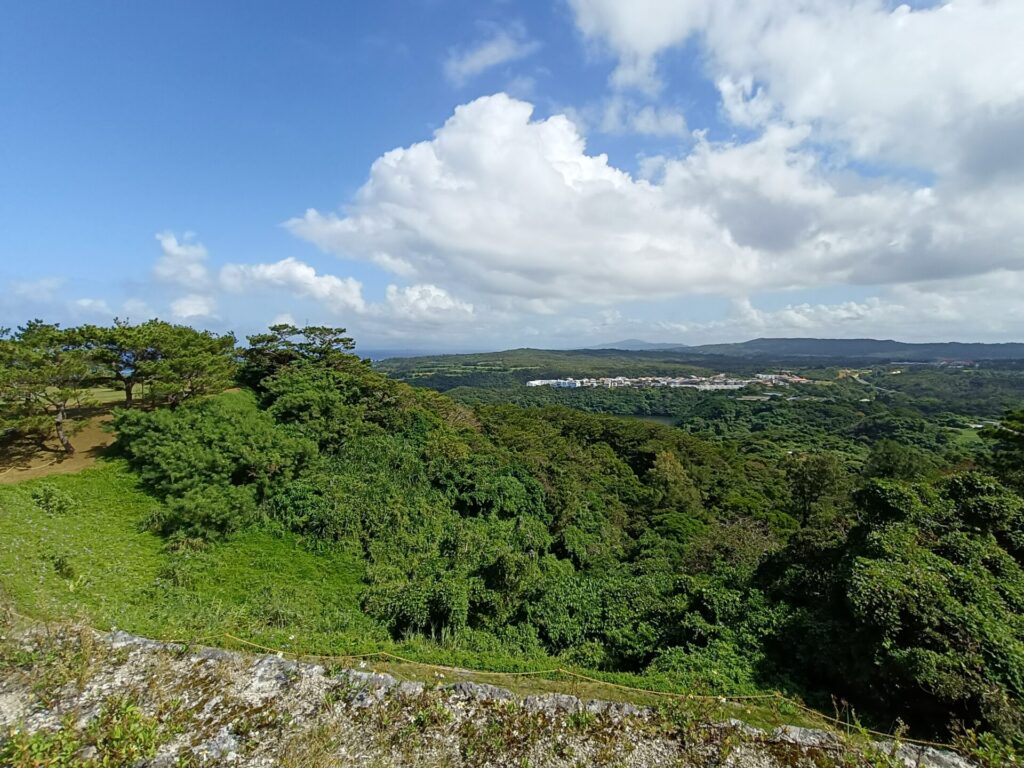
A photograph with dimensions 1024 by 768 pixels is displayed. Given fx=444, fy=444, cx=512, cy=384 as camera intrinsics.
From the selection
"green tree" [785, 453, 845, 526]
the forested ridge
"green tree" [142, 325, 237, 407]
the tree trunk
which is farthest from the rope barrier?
"green tree" [785, 453, 845, 526]

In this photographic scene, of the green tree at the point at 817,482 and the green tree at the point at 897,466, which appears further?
the green tree at the point at 897,466

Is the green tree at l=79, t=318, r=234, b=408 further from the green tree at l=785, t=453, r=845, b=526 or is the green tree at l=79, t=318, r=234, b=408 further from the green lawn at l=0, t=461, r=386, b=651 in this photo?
the green tree at l=785, t=453, r=845, b=526

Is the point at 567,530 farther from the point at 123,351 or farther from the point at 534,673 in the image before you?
the point at 123,351

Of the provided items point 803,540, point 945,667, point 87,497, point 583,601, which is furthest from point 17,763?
point 803,540

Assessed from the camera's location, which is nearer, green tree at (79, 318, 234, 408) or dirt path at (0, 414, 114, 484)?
dirt path at (0, 414, 114, 484)

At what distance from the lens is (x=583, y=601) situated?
422 inches

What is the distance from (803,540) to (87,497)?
19731mm

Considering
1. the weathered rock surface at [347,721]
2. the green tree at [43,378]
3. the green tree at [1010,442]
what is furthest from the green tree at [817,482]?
the green tree at [43,378]

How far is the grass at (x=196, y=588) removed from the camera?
6.70 m

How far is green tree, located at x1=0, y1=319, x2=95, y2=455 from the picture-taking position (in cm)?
1331

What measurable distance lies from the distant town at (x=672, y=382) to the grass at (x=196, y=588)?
124m

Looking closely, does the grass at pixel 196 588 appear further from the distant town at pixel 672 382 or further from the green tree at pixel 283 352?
the distant town at pixel 672 382

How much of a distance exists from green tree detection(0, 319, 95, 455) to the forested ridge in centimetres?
7

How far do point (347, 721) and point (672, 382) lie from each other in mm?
154405
